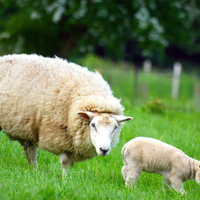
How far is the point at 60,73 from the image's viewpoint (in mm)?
4742

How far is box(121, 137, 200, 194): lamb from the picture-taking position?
4164 millimetres

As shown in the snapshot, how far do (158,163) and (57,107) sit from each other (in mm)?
1455

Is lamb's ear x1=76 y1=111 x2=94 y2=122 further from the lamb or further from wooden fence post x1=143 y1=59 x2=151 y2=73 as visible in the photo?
wooden fence post x1=143 y1=59 x2=151 y2=73

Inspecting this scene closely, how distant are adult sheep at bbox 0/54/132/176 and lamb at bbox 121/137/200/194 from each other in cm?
34

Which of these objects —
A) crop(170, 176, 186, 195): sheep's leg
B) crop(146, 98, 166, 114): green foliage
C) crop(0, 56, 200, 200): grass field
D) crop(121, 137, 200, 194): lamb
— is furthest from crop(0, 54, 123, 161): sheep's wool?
crop(146, 98, 166, 114): green foliage

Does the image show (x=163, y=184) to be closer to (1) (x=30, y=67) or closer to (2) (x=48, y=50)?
(1) (x=30, y=67)

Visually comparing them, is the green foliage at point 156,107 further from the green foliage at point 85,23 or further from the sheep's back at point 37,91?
the green foliage at point 85,23

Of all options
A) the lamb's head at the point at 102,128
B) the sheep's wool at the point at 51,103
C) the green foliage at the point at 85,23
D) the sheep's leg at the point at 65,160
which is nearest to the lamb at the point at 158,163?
the lamb's head at the point at 102,128

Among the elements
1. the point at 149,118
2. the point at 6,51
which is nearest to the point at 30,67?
the point at 149,118

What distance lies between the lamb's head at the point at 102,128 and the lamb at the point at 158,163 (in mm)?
335

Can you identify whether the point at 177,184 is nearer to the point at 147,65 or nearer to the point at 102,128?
the point at 102,128

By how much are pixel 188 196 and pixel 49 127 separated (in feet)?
6.21

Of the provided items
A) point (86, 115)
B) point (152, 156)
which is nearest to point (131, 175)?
point (152, 156)

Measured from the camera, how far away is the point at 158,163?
4.18 m
